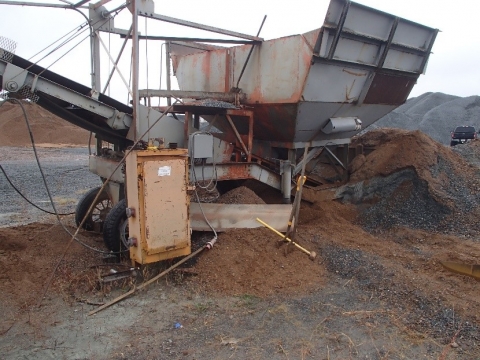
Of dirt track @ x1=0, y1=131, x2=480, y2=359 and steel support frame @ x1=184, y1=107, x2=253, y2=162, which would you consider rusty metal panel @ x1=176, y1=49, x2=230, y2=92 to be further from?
dirt track @ x1=0, y1=131, x2=480, y2=359

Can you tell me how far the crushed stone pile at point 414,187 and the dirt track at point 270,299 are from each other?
0.16 ft

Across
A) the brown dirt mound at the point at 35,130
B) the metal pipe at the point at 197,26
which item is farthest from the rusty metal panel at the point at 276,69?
the brown dirt mound at the point at 35,130

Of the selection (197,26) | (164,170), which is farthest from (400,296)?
(197,26)

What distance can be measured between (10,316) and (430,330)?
3.45 metres

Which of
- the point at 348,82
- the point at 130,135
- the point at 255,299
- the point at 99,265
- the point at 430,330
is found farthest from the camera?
the point at 348,82

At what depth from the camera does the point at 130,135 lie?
5375 millimetres

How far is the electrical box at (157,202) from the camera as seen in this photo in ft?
13.5

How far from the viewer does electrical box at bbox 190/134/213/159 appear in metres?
5.33

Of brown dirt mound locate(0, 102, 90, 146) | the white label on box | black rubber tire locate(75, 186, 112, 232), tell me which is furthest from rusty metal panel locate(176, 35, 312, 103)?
brown dirt mound locate(0, 102, 90, 146)

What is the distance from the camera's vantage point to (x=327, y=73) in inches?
227

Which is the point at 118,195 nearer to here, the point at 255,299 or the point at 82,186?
the point at 255,299

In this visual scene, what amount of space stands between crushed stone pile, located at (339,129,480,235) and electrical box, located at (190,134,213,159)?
9.02 feet

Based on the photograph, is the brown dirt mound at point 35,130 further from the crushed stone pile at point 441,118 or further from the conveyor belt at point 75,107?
the conveyor belt at point 75,107

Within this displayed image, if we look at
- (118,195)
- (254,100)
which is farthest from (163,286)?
(254,100)
